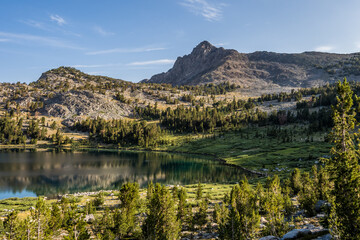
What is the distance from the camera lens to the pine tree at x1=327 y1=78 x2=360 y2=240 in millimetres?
17031

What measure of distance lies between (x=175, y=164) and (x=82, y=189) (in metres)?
61.1

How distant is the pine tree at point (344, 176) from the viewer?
17.0 meters

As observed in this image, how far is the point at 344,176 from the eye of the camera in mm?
18125

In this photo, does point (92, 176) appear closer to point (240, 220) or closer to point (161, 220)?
point (161, 220)

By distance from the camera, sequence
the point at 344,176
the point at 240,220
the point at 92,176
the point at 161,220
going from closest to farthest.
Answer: the point at 344,176 → the point at 161,220 → the point at 240,220 → the point at 92,176

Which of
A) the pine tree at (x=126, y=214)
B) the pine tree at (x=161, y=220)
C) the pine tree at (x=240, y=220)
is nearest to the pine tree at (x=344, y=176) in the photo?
the pine tree at (x=240, y=220)

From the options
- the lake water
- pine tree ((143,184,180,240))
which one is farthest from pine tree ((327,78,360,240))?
the lake water

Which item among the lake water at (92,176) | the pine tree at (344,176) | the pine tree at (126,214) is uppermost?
the pine tree at (344,176)

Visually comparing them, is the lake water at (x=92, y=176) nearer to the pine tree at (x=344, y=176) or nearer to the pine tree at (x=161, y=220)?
→ the pine tree at (x=161, y=220)

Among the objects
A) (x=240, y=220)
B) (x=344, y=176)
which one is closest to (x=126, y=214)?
(x=240, y=220)

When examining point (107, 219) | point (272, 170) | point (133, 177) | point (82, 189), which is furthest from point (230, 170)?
point (107, 219)

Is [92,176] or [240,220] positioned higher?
[240,220]

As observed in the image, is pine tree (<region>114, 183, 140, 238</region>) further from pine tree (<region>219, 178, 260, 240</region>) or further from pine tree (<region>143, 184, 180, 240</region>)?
pine tree (<region>219, 178, 260, 240</region>)

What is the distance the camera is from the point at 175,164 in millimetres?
129125
